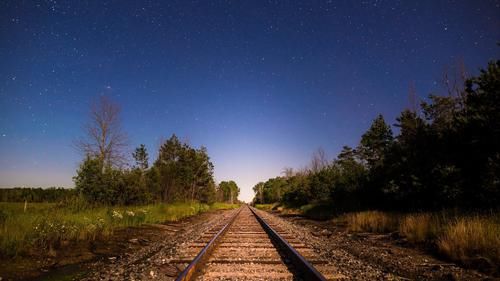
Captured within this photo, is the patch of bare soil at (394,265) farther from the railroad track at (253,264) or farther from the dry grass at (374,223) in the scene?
the dry grass at (374,223)

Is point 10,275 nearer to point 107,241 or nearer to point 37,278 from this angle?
point 37,278

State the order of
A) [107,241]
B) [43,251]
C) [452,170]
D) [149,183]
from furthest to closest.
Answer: [149,183] → [452,170] → [107,241] → [43,251]

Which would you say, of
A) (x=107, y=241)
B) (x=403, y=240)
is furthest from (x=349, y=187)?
(x=107, y=241)

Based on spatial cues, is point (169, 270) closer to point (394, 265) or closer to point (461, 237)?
point (394, 265)

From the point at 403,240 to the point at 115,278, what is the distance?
7.35 m

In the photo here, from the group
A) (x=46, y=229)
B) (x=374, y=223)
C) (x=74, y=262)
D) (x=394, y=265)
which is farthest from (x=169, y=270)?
(x=374, y=223)

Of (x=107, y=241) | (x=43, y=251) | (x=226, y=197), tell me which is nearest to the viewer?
(x=43, y=251)

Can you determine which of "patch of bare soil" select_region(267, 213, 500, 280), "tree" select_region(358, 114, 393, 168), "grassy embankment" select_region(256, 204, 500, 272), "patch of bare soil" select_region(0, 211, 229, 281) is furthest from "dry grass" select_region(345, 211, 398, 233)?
"tree" select_region(358, 114, 393, 168)

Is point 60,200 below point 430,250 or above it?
above

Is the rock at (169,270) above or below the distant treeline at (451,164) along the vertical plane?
below

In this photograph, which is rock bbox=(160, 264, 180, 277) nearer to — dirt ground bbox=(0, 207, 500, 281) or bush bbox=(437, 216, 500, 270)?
dirt ground bbox=(0, 207, 500, 281)

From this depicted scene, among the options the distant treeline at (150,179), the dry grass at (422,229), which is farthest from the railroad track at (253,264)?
the distant treeline at (150,179)

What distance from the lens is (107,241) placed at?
24.3 feet

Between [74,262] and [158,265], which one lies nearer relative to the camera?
[158,265]
